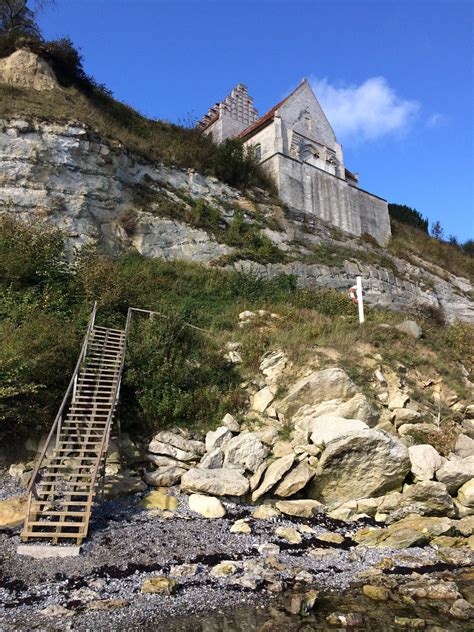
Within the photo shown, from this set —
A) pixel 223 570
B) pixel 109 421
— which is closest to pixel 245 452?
pixel 109 421

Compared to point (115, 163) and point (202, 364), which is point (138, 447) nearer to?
point (202, 364)

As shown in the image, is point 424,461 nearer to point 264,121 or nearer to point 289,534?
point 289,534

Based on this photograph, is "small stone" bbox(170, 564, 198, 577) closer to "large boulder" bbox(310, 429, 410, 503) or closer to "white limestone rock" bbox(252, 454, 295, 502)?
"white limestone rock" bbox(252, 454, 295, 502)

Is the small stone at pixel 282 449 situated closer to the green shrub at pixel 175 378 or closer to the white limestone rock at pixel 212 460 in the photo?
the white limestone rock at pixel 212 460

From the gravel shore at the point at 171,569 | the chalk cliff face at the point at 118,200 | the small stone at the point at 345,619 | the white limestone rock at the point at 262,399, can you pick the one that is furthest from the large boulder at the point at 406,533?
the chalk cliff face at the point at 118,200

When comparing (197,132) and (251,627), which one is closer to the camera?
(251,627)

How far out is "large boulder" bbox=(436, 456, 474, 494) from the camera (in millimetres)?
9875

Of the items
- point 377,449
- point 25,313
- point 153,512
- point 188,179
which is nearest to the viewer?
point 153,512

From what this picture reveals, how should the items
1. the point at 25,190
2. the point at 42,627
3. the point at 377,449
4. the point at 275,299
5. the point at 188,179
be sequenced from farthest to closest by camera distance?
the point at 188,179, the point at 275,299, the point at 25,190, the point at 377,449, the point at 42,627

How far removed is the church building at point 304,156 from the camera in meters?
28.2

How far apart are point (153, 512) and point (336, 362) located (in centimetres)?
686

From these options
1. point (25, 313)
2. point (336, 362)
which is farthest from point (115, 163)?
point (336, 362)

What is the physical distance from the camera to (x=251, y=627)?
215 inches

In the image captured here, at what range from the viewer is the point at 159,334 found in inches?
535
